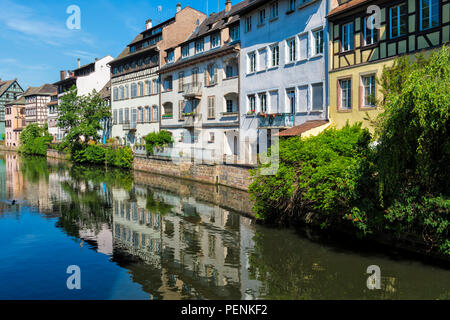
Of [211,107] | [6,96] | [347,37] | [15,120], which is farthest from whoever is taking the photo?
[6,96]

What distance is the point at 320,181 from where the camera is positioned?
13211 millimetres

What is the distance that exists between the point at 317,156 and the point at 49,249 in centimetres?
1003

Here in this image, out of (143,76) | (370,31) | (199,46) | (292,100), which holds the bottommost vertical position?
(292,100)

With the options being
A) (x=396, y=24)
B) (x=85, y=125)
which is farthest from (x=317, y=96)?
(x=85, y=125)

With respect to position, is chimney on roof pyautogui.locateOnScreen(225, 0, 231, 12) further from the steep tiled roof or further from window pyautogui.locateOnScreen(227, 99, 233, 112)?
the steep tiled roof

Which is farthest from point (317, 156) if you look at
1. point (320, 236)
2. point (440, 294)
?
point (440, 294)

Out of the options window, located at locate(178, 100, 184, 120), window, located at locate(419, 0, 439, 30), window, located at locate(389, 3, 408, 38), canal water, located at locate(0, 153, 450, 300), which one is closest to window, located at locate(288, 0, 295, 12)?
window, located at locate(389, 3, 408, 38)

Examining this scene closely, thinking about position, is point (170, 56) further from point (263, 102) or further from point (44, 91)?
point (44, 91)

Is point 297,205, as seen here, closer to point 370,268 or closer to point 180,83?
point 370,268

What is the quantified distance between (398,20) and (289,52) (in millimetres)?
7940

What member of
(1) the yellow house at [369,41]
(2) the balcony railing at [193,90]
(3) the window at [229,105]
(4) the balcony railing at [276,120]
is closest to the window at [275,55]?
(4) the balcony railing at [276,120]

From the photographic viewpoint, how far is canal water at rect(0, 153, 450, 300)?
9703 mm

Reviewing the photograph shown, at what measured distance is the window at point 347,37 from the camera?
18169 mm

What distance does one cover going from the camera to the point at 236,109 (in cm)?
2891
